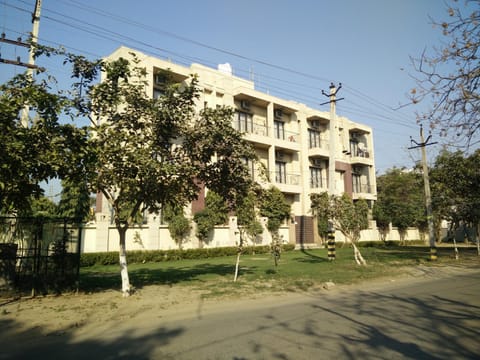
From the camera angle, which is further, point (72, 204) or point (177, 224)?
point (177, 224)

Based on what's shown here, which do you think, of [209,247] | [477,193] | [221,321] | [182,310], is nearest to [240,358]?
[221,321]

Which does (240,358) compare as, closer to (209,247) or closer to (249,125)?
(209,247)

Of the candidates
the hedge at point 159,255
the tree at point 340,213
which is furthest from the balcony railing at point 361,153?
the tree at point 340,213

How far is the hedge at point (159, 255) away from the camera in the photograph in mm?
19969

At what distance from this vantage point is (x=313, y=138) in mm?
39750

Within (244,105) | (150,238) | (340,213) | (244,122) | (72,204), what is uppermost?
(244,105)

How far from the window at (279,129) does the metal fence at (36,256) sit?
88.3ft

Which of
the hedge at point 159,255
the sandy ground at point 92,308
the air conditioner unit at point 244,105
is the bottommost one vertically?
the sandy ground at point 92,308

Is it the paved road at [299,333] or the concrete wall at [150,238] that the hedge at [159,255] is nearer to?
the concrete wall at [150,238]

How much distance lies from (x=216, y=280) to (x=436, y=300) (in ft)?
24.4

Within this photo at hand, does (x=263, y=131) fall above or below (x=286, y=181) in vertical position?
above

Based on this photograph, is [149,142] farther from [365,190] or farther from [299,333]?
[365,190]

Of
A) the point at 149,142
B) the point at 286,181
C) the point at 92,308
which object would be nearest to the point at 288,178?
the point at 286,181

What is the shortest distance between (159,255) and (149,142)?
14.1 metres
